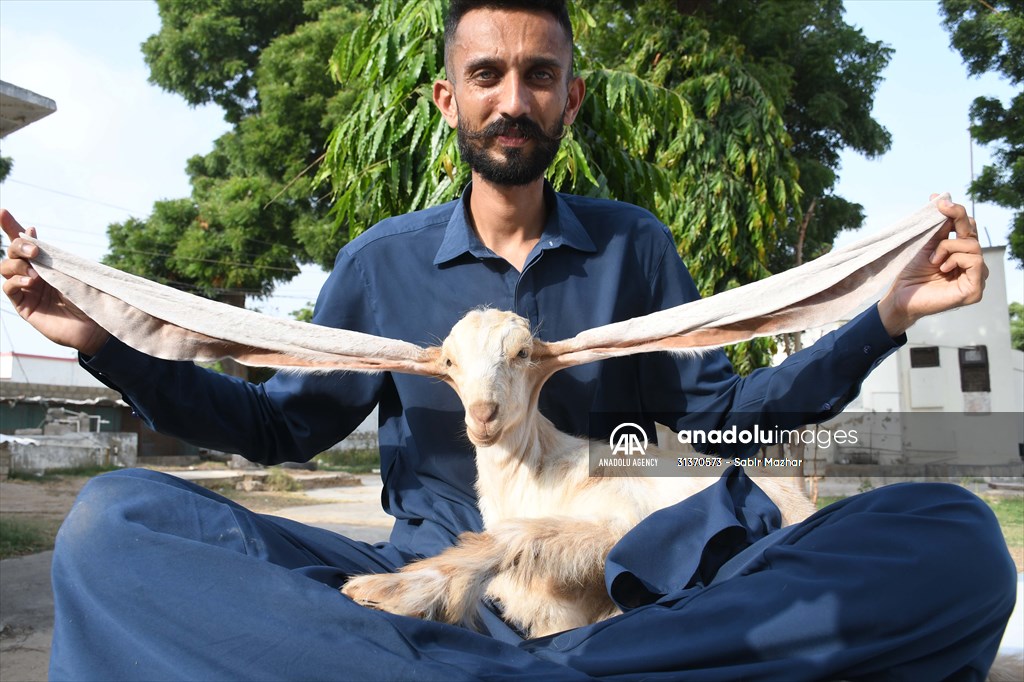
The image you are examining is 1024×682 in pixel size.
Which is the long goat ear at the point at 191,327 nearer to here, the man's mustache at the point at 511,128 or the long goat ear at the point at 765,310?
the long goat ear at the point at 765,310

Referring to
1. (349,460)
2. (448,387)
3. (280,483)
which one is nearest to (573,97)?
(448,387)

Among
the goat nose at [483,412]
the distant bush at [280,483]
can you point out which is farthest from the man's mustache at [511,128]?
the distant bush at [280,483]

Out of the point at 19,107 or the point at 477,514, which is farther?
the point at 19,107

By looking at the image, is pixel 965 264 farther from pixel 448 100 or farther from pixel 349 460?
pixel 349 460

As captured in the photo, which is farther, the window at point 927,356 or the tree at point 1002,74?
the window at point 927,356

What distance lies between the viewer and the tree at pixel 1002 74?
15.3m

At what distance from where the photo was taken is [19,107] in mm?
6273

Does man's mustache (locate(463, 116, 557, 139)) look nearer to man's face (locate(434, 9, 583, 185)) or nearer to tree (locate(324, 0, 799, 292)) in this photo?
man's face (locate(434, 9, 583, 185))

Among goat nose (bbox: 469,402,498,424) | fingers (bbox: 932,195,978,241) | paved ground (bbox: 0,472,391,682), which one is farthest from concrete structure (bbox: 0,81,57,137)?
fingers (bbox: 932,195,978,241)

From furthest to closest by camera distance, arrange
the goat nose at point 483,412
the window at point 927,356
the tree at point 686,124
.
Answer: the window at point 927,356 → the tree at point 686,124 → the goat nose at point 483,412

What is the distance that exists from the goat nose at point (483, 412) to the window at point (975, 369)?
21991mm

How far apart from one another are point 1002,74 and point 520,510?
1700 cm

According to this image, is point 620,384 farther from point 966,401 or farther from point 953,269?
point 966,401

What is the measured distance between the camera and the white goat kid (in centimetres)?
221
